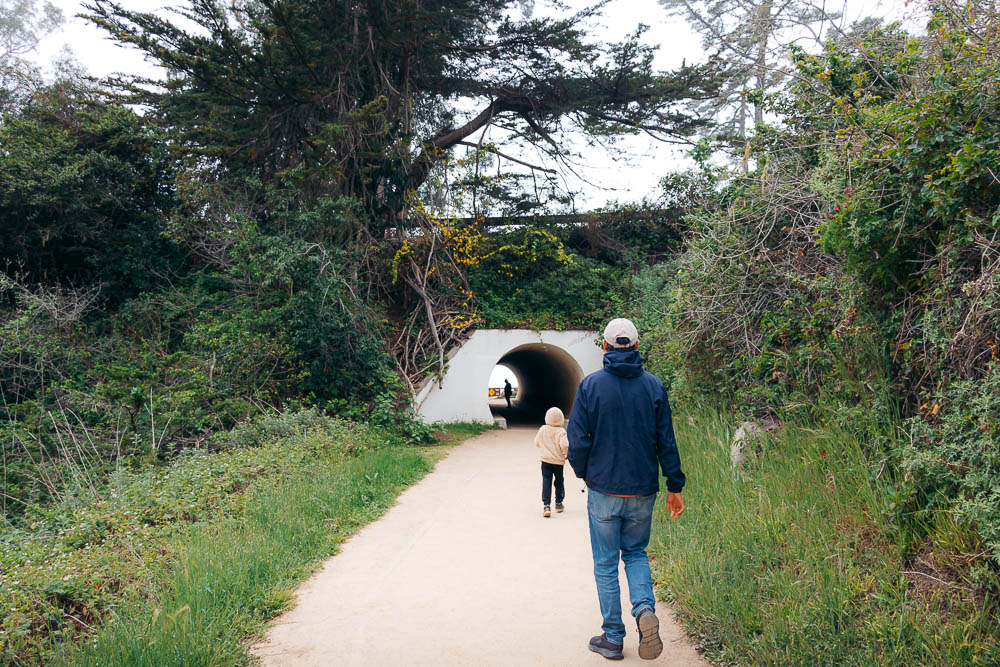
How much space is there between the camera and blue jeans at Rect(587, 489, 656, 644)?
11.3ft

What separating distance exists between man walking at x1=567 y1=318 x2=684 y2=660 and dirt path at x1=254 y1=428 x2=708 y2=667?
398 millimetres

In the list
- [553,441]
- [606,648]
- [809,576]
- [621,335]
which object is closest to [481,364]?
[553,441]

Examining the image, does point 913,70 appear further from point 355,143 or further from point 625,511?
point 355,143

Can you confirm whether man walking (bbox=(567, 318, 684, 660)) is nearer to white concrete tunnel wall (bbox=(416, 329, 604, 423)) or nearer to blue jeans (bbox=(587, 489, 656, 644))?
blue jeans (bbox=(587, 489, 656, 644))

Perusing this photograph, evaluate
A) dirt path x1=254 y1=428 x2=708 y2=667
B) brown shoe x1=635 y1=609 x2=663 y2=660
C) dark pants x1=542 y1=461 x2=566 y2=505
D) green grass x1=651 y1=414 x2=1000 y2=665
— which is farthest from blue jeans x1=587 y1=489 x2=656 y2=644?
dark pants x1=542 y1=461 x2=566 y2=505

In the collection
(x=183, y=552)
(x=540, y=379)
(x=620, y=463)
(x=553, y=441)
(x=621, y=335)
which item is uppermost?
(x=621, y=335)

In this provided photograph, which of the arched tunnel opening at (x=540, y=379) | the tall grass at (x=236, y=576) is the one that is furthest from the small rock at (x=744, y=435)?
the arched tunnel opening at (x=540, y=379)

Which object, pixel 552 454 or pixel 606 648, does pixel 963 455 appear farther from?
pixel 552 454

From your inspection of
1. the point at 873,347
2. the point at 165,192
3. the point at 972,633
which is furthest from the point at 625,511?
the point at 165,192

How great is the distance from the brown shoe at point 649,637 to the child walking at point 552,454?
338 cm

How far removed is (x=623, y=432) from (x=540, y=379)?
19.4m

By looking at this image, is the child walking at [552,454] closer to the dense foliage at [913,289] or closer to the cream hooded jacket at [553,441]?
the cream hooded jacket at [553,441]

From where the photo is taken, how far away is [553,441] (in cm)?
677

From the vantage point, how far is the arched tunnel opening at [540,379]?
17.5 meters
